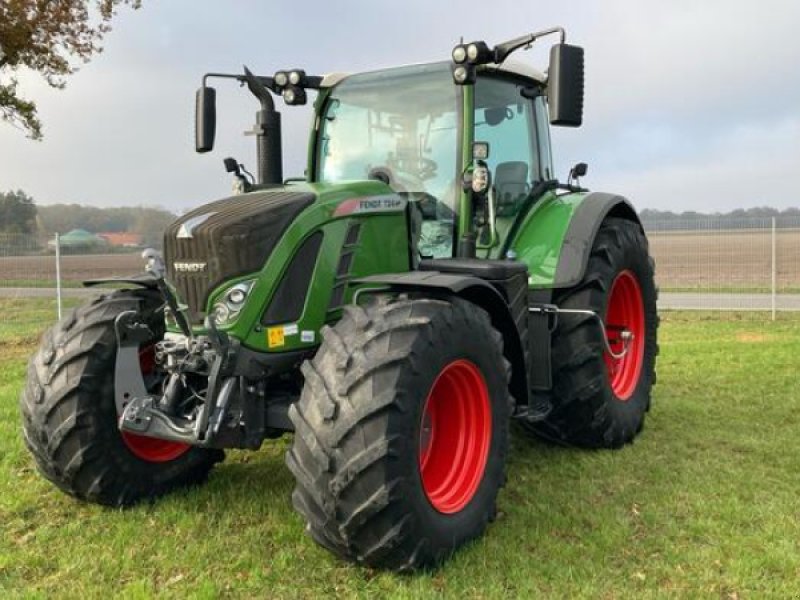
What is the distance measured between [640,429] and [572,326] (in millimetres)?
1215

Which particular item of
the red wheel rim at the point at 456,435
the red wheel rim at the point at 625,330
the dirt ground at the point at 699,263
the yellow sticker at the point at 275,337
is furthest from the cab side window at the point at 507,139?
the dirt ground at the point at 699,263

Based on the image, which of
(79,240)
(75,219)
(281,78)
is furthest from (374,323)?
(75,219)

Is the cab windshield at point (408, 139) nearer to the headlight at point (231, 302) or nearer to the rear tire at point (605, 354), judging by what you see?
the rear tire at point (605, 354)

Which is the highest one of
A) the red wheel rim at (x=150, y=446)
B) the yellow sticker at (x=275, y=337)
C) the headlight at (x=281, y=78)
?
the headlight at (x=281, y=78)

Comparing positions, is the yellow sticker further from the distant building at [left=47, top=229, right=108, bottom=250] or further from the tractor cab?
the distant building at [left=47, top=229, right=108, bottom=250]

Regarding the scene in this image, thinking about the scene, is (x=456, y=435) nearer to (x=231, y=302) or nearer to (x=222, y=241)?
(x=231, y=302)

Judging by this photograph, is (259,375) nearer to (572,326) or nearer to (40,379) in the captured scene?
(40,379)

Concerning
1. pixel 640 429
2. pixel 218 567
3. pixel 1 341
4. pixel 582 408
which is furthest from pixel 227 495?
pixel 1 341

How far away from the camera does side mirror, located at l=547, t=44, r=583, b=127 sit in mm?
3881

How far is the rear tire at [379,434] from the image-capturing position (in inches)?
118

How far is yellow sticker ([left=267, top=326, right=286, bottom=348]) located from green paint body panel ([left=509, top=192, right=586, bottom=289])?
70.3 inches

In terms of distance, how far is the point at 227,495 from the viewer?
13.8 feet

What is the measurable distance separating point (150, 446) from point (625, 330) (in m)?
3.37

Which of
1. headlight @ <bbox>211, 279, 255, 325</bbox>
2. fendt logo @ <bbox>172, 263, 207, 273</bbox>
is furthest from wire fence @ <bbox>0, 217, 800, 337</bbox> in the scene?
headlight @ <bbox>211, 279, 255, 325</bbox>
